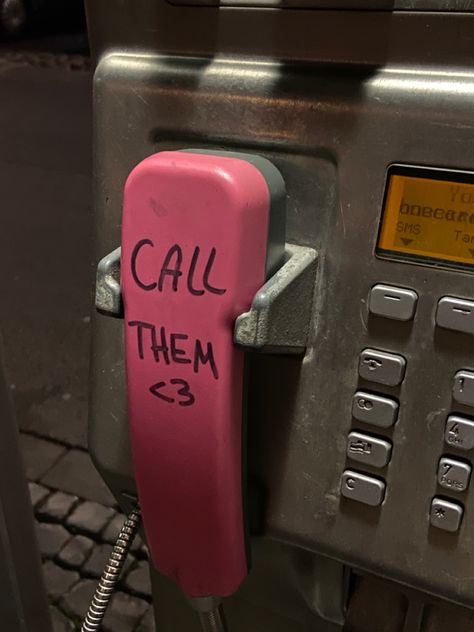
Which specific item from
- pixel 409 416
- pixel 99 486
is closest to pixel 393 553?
pixel 409 416

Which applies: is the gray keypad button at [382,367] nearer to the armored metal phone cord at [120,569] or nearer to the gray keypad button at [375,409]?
the gray keypad button at [375,409]

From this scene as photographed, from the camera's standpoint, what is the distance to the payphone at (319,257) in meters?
0.35

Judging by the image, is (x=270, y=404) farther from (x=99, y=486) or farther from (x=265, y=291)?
(x=99, y=486)

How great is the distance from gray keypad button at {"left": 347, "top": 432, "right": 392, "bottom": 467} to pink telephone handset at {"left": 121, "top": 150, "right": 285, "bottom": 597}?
6cm

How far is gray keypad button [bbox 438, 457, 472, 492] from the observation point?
1.22 feet

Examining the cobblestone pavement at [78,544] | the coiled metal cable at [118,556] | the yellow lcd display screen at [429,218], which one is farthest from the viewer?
the cobblestone pavement at [78,544]

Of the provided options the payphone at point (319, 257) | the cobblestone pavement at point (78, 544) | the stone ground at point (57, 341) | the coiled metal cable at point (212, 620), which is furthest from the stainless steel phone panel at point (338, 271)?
the cobblestone pavement at point (78, 544)

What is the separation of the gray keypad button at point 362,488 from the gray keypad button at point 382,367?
0.06 meters

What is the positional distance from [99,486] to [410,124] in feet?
3.61

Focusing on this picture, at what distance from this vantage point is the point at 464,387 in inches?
14.3

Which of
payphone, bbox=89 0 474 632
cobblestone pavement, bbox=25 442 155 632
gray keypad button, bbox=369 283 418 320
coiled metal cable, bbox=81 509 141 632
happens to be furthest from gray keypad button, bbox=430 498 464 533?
cobblestone pavement, bbox=25 442 155 632

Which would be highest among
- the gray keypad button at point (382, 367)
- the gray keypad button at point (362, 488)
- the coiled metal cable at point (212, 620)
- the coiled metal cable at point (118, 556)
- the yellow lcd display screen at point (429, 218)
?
the yellow lcd display screen at point (429, 218)

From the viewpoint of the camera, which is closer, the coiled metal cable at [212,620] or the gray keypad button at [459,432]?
the gray keypad button at [459,432]

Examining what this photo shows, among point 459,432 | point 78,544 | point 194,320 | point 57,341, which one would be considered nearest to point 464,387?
point 459,432
